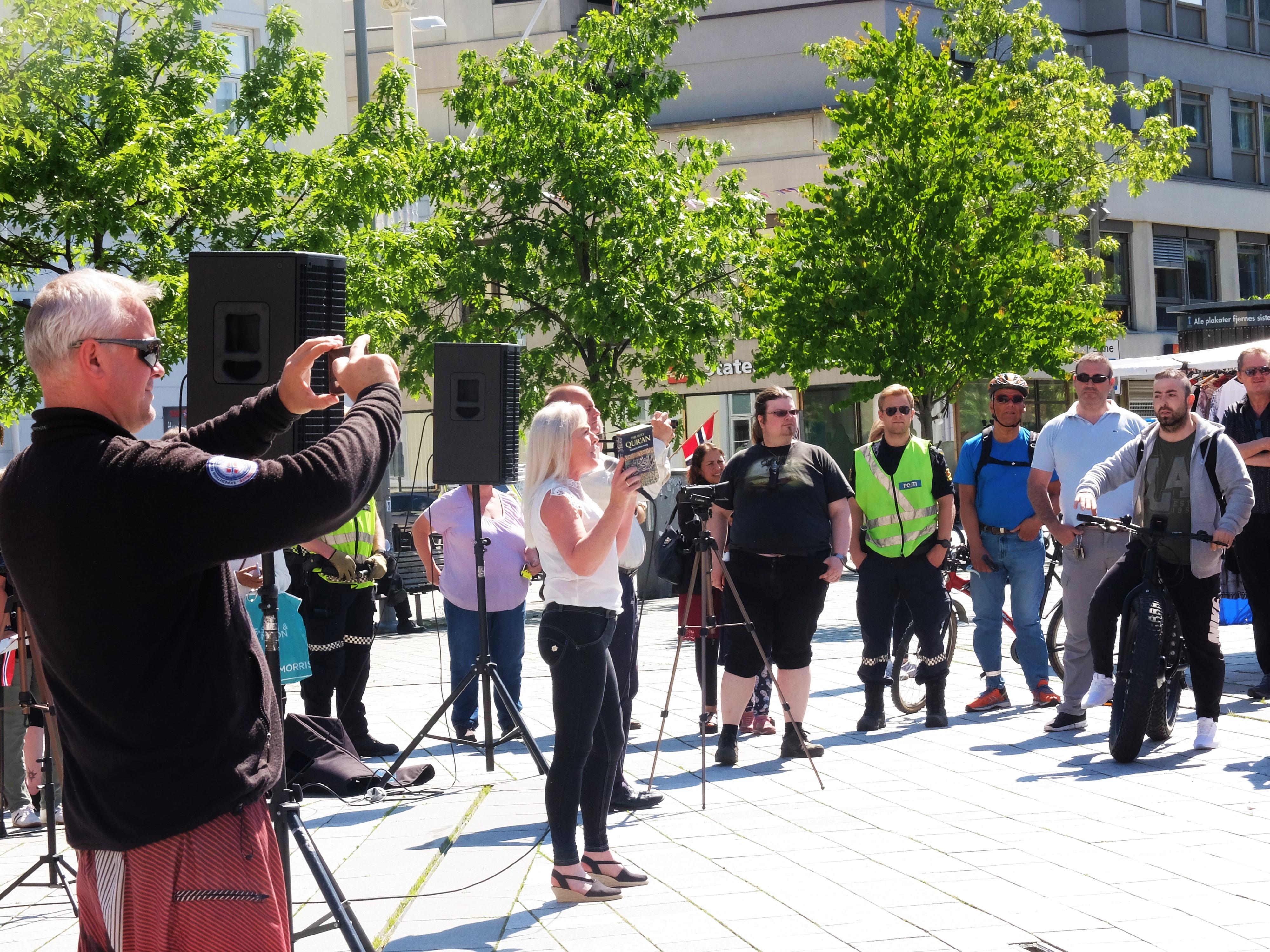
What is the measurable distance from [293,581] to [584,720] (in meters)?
3.78

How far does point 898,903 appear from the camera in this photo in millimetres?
5164

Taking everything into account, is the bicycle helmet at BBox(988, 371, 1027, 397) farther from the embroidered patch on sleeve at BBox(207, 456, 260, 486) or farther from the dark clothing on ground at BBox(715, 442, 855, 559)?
the embroidered patch on sleeve at BBox(207, 456, 260, 486)

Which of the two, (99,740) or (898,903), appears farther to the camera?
(898,903)

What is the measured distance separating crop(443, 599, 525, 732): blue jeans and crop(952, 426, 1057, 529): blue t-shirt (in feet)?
10.3

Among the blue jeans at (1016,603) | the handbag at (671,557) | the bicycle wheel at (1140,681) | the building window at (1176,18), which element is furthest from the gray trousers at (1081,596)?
the building window at (1176,18)

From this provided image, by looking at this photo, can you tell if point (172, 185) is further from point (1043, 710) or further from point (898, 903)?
point (898, 903)

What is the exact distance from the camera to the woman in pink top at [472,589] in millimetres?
9188

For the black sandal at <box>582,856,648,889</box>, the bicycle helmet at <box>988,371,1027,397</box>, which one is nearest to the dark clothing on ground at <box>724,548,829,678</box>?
the bicycle helmet at <box>988,371,1027,397</box>

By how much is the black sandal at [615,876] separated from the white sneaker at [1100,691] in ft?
12.0

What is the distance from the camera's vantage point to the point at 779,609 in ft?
27.3

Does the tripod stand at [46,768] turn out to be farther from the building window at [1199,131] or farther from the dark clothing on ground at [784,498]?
the building window at [1199,131]

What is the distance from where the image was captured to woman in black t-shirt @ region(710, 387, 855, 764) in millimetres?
8203

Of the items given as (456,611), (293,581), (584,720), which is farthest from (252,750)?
(456,611)

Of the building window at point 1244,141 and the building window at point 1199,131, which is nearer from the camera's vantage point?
the building window at point 1199,131
